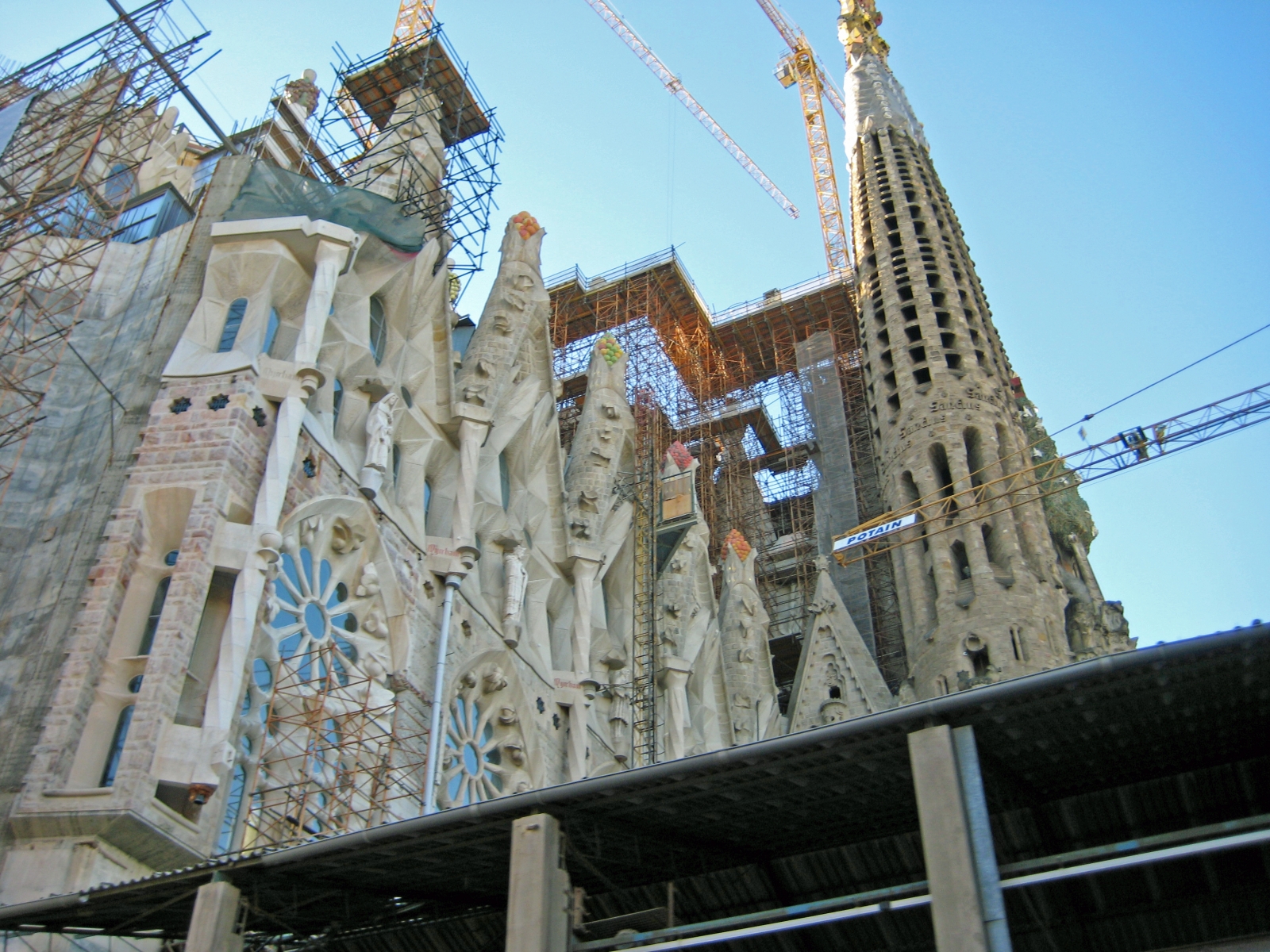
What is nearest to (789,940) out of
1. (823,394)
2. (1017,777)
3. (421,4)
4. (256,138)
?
(1017,777)

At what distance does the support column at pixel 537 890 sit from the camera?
36.6ft

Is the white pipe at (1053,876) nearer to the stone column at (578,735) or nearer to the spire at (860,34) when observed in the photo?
the stone column at (578,735)

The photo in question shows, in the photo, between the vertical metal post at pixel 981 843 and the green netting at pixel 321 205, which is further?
the green netting at pixel 321 205

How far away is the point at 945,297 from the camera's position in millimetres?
37438

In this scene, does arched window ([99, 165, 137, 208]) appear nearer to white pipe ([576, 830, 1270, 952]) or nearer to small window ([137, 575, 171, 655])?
small window ([137, 575, 171, 655])

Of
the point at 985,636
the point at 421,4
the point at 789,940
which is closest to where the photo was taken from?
the point at 789,940

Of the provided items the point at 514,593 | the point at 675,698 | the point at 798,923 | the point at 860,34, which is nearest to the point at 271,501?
the point at 514,593

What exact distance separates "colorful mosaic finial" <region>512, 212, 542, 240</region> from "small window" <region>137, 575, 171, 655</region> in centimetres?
1426

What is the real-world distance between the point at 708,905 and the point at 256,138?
859 inches

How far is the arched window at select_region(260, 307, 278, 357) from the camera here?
18.9 metres

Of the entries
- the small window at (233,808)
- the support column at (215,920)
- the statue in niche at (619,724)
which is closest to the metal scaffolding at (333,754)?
the small window at (233,808)

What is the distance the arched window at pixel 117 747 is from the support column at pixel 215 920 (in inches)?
Result: 97.9

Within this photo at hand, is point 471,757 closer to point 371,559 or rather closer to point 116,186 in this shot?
point 371,559

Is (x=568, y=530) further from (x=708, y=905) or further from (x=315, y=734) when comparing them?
(x=708, y=905)
